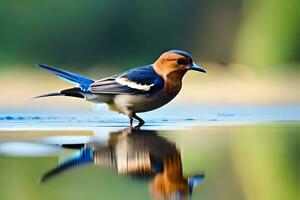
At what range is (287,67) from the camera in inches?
423

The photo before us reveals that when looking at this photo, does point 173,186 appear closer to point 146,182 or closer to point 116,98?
point 146,182

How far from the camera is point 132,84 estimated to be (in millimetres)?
5754


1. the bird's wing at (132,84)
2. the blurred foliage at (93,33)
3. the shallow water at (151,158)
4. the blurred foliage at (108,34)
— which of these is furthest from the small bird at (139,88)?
the blurred foliage at (93,33)

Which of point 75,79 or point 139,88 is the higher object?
point 75,79

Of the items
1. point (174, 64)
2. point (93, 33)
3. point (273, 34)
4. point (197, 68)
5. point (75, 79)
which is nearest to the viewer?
point (197, 68)

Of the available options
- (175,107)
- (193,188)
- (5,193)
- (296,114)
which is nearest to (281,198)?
(193,188)

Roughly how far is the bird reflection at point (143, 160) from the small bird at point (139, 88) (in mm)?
731

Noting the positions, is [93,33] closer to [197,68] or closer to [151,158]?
[197,68]

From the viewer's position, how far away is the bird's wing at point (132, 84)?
5.68 metres

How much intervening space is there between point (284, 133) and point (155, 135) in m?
0.71

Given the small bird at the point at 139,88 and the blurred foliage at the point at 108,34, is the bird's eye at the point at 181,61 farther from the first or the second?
the blurred foliage at the point at 108,34

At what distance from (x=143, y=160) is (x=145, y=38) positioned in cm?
851

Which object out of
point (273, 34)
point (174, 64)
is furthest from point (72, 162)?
point (273, 34)

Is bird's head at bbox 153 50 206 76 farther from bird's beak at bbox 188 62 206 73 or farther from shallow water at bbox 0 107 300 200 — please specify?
shallow water at bbox 0 107 300 200
